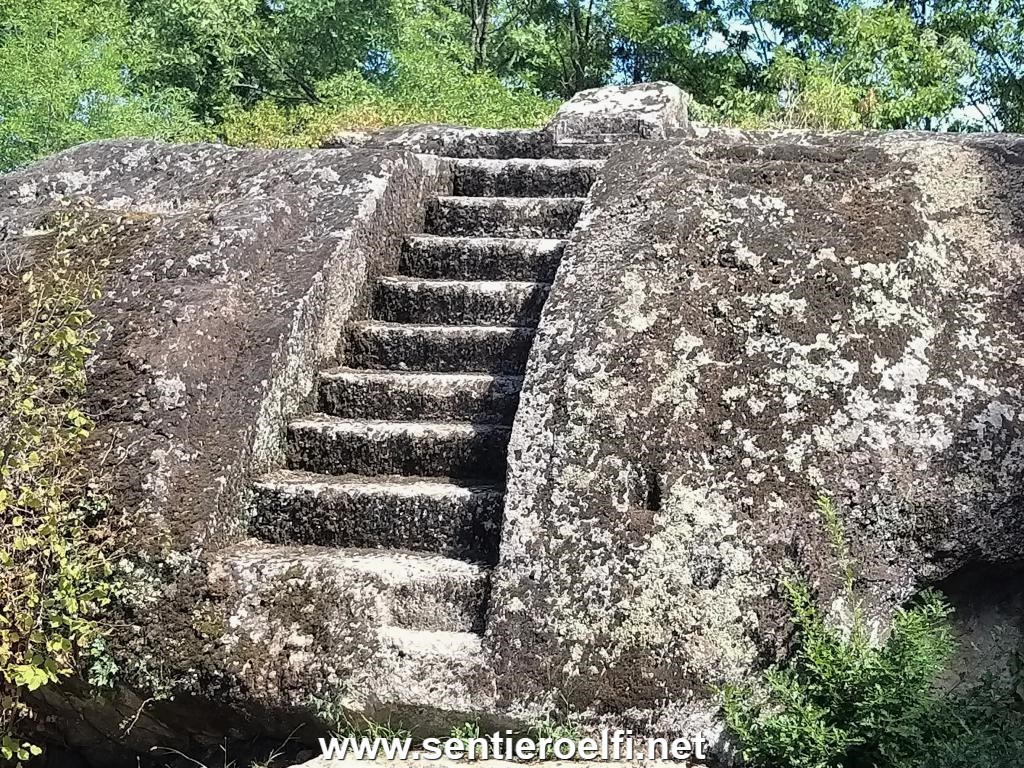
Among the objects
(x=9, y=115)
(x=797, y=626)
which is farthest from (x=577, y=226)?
(x=9, y=115)

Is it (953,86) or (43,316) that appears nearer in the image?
(43,316)

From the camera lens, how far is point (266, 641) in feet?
9.51

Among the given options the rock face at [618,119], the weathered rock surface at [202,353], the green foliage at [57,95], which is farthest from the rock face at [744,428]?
the green foliage at [57,95]

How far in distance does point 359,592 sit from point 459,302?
1420 millimetres

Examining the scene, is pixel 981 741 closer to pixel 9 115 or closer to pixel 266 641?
pixel 266 641

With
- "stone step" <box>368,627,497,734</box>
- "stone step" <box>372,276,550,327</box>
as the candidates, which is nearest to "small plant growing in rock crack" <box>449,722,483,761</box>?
"stone step" <box>368,627,497,734</box>

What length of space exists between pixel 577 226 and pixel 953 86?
485 inches

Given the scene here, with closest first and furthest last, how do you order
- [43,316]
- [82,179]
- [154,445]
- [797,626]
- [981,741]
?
[981,741] < [797,626] < [154,445] < [43,316] < [82,179]

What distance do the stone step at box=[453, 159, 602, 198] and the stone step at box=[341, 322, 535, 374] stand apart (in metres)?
1.11

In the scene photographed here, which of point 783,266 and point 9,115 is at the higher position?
point 9,115

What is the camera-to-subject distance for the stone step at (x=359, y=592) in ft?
9.58

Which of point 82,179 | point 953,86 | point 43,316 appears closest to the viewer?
point 43,316

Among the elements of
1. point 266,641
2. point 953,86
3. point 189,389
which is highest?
point 953,86

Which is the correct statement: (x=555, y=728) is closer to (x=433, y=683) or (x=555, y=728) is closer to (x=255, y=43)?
(x=433, y=683)
